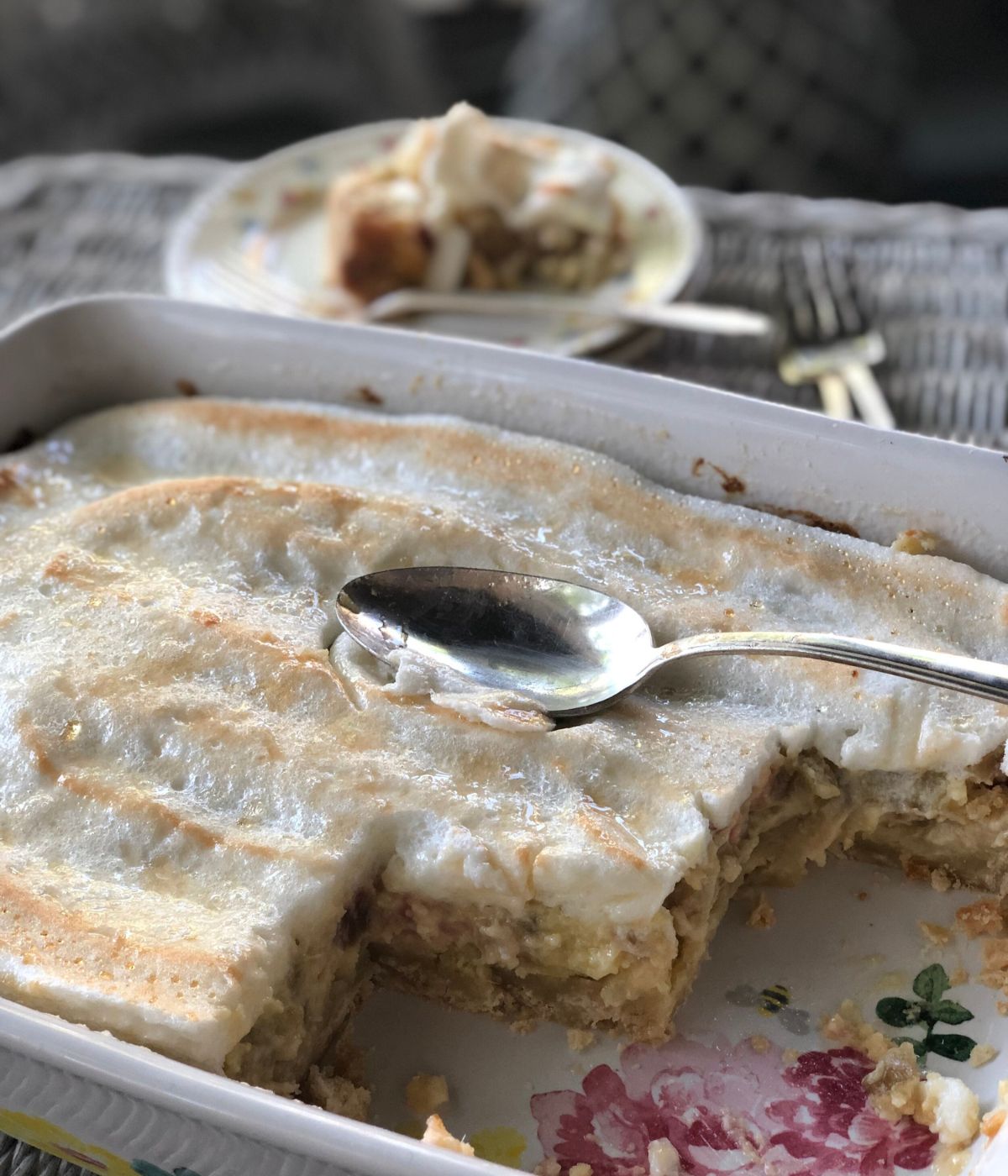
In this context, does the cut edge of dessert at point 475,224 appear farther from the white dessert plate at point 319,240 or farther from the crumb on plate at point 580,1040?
the crumb on plate at point 580,1040

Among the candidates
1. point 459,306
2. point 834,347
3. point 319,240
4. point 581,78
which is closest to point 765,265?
point 834,347

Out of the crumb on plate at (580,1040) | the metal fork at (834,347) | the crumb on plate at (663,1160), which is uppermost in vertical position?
the metal fork at (834,347)

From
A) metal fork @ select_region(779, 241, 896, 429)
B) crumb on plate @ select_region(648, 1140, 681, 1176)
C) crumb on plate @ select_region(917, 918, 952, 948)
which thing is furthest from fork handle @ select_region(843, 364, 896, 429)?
crumb on plate @ select_region(648, 1140, 681, 1176)

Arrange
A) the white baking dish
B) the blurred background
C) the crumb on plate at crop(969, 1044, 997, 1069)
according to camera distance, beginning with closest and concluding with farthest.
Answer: the white baking dish
the crumb on plate at crop(969, 1044, 997, 1069)
the blurred background

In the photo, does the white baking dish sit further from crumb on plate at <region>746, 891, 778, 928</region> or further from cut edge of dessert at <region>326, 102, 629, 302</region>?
cut edge of dessert at <region>326, 102, 629, 302</region>

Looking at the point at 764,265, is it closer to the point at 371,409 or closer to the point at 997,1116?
the point at 371,409

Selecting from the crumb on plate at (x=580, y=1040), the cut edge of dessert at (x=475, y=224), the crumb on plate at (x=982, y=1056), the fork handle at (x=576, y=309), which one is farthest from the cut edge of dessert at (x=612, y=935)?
the cut edge of dessert at (x=475, y=224)
